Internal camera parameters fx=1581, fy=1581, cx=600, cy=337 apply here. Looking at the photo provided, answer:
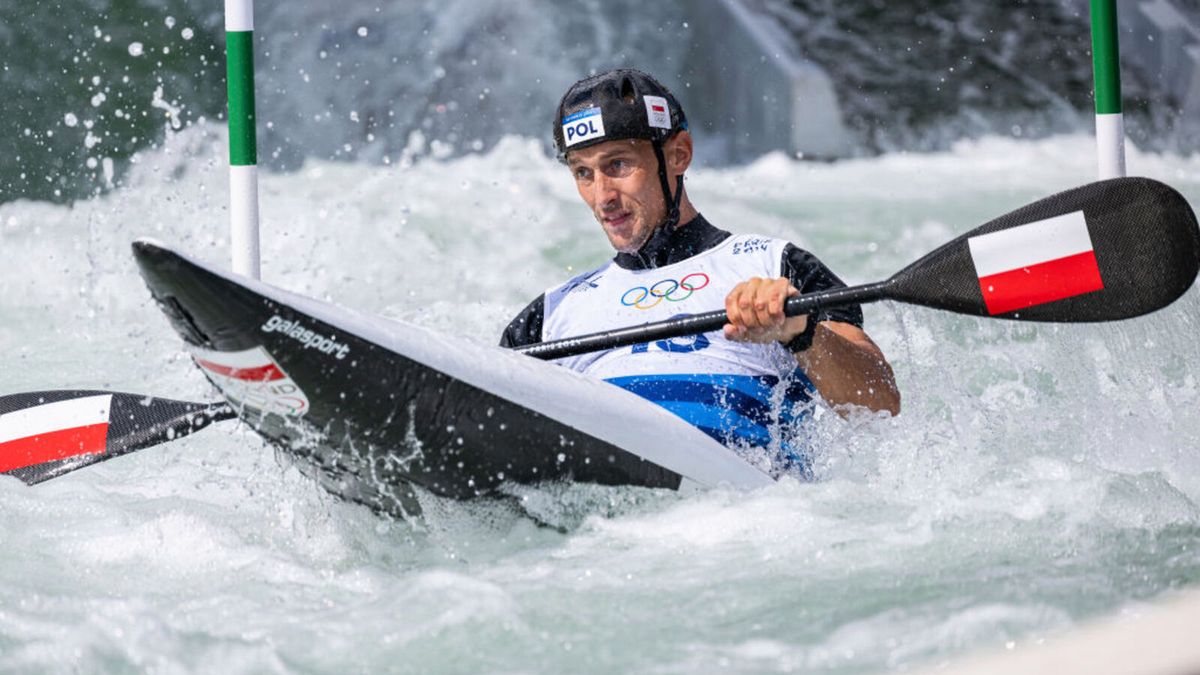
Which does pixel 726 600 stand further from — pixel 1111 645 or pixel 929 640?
pixel 1111 645

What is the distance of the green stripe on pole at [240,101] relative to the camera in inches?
147

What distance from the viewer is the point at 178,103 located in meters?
9.50

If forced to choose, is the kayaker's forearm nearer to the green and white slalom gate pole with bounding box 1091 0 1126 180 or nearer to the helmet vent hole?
the helmet vent hole

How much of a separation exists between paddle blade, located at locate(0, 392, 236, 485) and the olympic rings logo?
34.3 inches

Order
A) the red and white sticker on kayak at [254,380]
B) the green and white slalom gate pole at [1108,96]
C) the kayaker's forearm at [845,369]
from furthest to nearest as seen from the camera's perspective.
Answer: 1. the green and white slalom gate pole at [1108,96]
2. the kayaker's forearm at [845,369]
3. the red and white sticker on kayak at [254,380]

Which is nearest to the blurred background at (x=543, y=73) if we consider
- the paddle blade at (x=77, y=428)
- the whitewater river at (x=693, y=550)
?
the whitewater river at (x=693, y=550)

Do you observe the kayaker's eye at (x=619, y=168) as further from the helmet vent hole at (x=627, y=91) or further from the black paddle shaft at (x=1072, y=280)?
the black paddle shaft at (x=1072, y=280)

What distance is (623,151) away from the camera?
319 centimetres

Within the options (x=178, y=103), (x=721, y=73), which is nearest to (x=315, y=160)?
(x=178, y=103)

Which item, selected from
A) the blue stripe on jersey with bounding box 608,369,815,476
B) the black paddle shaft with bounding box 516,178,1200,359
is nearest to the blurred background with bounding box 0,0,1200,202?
the blue stripe on jersey with bounding box 608,369,815,476

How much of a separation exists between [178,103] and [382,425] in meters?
7.41

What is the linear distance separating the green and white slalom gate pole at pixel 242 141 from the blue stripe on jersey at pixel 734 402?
3.69 ft

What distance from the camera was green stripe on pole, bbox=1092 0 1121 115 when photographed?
12.5 ft

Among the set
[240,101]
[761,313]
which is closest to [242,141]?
[240,101]
